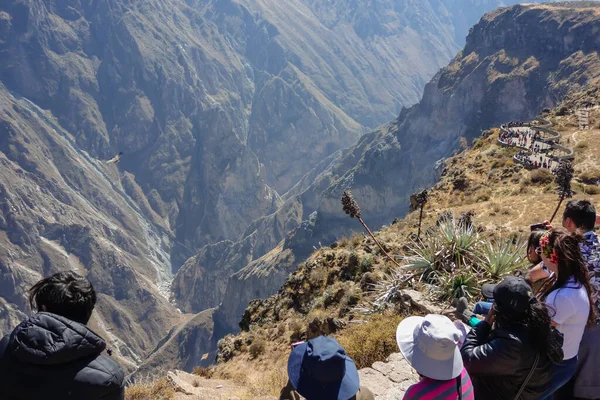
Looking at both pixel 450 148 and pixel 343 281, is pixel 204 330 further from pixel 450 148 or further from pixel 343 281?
pixel 343 281

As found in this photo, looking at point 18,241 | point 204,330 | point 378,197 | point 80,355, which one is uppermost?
point 80,355

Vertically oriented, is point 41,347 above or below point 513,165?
above

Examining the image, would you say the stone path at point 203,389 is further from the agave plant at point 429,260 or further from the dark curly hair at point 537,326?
the agave plant at point 429,260

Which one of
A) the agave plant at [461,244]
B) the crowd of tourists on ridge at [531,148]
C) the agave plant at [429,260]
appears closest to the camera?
the agave plant at [461,244]

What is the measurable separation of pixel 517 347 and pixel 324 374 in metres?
1.62

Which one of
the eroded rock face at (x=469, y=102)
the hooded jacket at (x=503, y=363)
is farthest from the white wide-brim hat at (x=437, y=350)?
the eroded rock face at (x=469, y=102)

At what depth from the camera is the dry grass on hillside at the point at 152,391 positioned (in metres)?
7.25

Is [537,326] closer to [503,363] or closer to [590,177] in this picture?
[503,363]

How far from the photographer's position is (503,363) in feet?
12.0

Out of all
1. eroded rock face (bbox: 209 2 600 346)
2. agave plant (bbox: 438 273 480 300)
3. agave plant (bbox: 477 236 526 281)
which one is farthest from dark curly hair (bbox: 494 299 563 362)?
eroded rock face (bbox: 209 2 600 346)

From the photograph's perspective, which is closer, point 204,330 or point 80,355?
point 80,355

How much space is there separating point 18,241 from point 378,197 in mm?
148895

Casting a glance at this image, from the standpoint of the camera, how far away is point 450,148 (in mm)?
154625

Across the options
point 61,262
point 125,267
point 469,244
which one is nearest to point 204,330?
point 125,267
